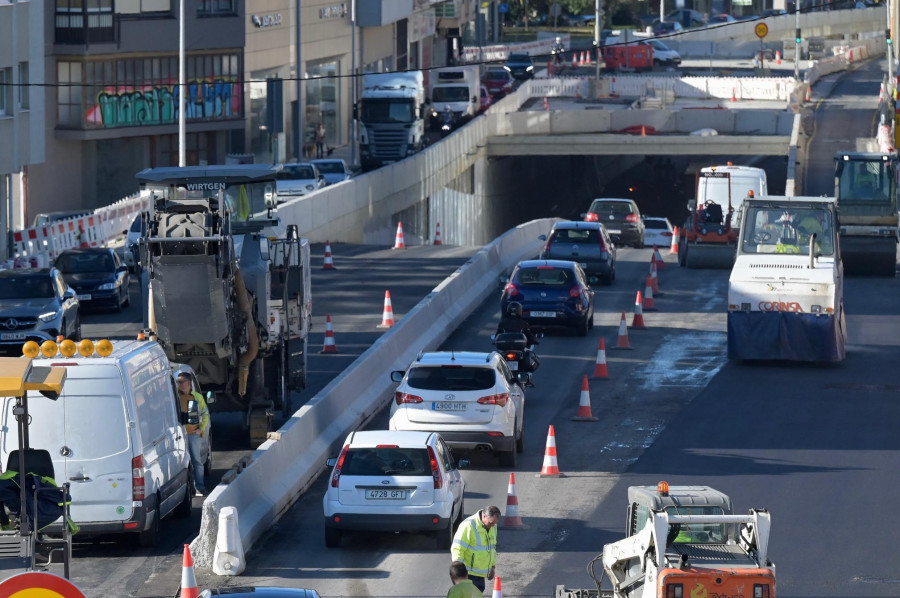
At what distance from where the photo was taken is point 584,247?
3944 centimetres

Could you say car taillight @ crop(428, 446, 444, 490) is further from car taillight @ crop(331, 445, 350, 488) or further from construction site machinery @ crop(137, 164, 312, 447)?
construction site machinery @ crop(137, 164, 312, 447)

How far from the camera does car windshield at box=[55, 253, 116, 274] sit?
34.5 metres

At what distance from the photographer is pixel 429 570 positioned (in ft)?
54.6

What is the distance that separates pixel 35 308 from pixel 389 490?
43.6ft

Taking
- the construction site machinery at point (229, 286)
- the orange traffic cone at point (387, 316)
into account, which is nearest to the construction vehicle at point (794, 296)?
the orange traffic cone at point (387, 316)

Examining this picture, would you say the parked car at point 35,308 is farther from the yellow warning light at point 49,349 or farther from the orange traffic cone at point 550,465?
the yellow warning light at point 49,349

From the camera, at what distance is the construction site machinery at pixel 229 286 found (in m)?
19.9

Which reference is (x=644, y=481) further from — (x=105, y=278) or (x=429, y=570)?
(x=105, y=278)

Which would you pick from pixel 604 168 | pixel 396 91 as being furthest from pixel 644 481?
pixel 604 168

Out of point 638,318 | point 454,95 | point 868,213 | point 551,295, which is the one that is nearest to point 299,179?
point 868,213

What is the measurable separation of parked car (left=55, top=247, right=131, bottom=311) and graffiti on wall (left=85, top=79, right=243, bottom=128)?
1997 cm

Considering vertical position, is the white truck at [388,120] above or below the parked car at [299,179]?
above

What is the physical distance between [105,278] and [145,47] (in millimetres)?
25462

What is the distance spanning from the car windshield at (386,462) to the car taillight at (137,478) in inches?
84.4
